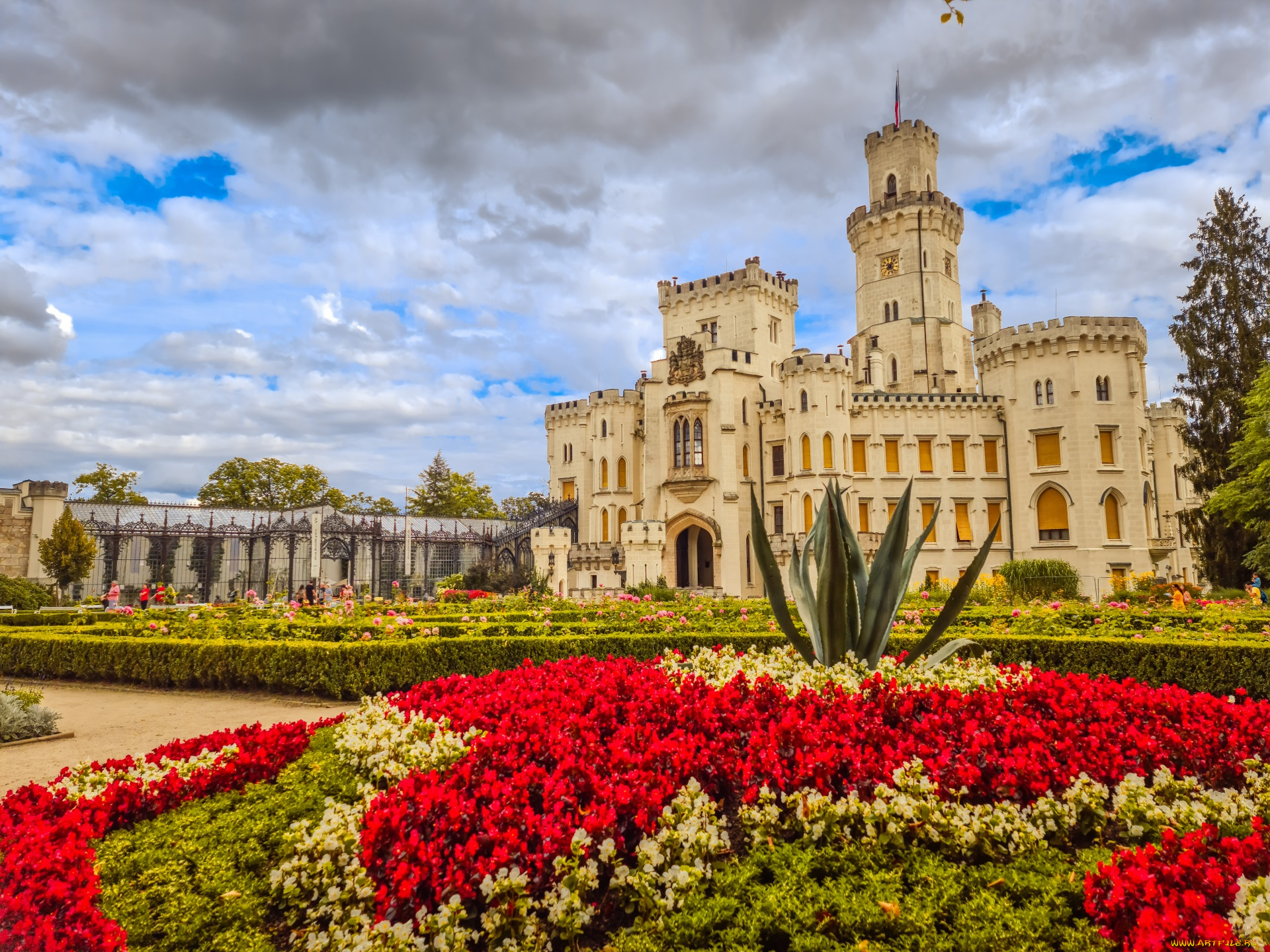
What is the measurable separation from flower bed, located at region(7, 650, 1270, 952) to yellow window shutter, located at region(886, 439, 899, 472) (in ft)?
95.1

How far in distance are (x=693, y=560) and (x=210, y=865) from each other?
32044mm

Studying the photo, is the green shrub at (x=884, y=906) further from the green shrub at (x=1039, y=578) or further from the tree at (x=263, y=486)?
the tree at (x=263, y=486)

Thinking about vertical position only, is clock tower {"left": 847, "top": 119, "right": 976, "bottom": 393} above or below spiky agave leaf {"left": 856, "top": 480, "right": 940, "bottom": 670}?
above

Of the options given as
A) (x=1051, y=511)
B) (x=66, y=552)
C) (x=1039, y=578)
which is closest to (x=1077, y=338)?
(x=1051, y=511)

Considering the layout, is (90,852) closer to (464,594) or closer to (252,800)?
(252,800)

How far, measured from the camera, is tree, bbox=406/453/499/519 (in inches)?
2217

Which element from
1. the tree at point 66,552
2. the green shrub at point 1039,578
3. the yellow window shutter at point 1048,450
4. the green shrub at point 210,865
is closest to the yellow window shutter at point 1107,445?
the yellow window shutter at point 1048,450

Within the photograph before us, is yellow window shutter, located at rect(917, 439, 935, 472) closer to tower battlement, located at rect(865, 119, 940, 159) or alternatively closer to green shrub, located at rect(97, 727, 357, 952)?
tower battlement, located at rect(865, 119, 940, 159)

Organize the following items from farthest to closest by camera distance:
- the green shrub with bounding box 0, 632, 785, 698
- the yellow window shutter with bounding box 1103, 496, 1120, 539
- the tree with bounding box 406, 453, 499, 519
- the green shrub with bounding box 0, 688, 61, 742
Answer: the tree with bounding box 406, 453, 499, 519 < the yellow window shutter with bounding box 1103, 496, 1120, 539 < the green shrub with bounding box 0, 632, 785, 698 < the green shrub with bounding box 0, 688, 61, 742

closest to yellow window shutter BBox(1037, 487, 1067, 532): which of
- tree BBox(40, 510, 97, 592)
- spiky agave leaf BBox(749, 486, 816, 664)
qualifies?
spiky agave leaf BBox(749, 486, 816, 664)

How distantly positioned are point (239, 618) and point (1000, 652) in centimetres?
1351

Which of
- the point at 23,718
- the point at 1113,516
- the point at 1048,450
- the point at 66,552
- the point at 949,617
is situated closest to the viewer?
the point at 949,617

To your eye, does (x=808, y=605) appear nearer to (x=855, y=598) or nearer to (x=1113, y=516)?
(x=855, y=598)

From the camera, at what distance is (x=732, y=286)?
36.0m
